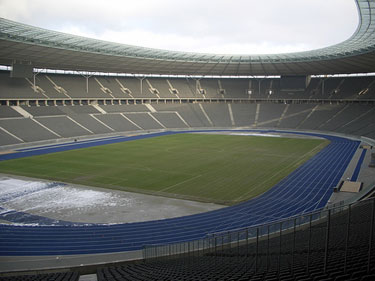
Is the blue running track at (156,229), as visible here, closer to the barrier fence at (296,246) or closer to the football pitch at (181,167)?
the barrier fence at (296,246)

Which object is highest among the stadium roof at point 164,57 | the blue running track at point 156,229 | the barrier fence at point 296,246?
the stadium roof at point 164,57

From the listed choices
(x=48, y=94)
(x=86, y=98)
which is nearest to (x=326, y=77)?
(x=86, y=98)

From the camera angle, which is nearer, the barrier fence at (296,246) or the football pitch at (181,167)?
the barrier fence at (296,246)

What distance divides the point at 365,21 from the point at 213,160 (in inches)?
745

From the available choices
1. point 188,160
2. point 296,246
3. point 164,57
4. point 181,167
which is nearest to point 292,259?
point 296,246

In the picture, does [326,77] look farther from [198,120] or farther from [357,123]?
[198,120]

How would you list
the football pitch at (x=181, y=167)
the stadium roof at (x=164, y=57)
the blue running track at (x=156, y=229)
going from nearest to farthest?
the blue running track at (x=156, y=229), the football pitch at (x=181, y=167), the stadium roof at (x=164, y=57)

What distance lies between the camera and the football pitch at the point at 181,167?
24.4 m

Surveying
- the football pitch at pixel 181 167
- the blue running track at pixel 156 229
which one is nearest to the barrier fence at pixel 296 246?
the blue running track at pixel 156 229

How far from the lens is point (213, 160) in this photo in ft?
114

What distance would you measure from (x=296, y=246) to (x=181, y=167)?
20612mm

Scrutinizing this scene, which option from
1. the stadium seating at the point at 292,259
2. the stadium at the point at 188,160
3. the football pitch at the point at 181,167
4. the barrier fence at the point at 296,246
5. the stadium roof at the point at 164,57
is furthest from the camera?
the stadium roof at the point at 164,57

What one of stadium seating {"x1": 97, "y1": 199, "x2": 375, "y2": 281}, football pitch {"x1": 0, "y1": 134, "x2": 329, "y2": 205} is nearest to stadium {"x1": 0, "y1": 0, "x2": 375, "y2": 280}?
stadium seating {"x1": 97, "y1": 199, "x2": 375, "y2": 281}

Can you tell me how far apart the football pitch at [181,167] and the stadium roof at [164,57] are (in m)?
12.9
